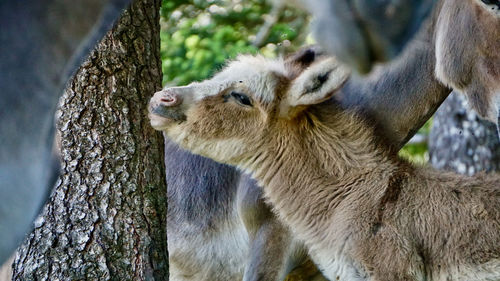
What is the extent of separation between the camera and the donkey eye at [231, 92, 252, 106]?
5223 mm

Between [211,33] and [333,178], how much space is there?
3765 mm

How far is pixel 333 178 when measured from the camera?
5160 mm

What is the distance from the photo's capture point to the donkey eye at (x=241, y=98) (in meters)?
5.22

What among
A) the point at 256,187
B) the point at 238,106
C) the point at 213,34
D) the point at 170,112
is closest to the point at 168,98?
the point at 170,112

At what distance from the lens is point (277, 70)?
17.7 ft

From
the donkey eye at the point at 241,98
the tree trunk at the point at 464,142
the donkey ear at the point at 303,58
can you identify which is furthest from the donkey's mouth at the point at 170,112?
the tree trunk at the point at 464,142

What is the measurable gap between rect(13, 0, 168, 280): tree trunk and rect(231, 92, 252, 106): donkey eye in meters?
0.69

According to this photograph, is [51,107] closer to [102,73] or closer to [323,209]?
[102,73]

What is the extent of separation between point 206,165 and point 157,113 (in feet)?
5.12

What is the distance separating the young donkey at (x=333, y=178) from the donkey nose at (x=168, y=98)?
14 millimetres

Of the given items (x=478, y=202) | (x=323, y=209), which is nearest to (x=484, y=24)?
(x=478, y=202)

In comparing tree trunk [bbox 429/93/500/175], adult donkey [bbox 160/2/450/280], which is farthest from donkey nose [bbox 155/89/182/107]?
tree trunk [bbox 429/93/500/175]

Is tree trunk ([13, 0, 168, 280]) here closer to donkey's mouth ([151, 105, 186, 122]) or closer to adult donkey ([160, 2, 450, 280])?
donkey's mouth ([151, 105, 186, 122])

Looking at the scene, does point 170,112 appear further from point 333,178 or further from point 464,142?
point 464,142
